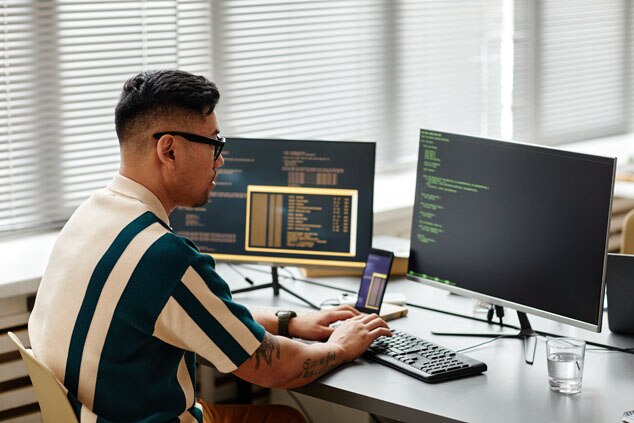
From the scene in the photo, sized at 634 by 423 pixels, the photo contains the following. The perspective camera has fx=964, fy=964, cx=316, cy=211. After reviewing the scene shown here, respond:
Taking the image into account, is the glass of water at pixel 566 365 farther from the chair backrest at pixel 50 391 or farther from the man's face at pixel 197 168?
the chair backrest at pixel 50 391

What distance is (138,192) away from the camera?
2000mm

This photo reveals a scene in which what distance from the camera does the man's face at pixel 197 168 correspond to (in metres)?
2.05

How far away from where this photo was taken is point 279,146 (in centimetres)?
281

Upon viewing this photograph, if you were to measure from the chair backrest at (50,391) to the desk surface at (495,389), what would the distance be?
0.55 m

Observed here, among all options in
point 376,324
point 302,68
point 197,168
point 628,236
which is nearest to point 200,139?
point 197,168

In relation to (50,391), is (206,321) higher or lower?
higher

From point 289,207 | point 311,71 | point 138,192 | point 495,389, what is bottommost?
point 495,389

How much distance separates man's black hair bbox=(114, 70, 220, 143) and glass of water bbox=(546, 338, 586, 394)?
3.06 ft

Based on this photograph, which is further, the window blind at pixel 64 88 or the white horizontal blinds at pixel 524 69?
the white horizontal blinds at pixel 524 69

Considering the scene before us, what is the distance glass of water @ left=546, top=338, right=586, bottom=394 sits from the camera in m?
2.09

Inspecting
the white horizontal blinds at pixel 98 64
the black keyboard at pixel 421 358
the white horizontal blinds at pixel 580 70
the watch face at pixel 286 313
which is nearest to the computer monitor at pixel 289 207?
the watch face at pixel 286 313

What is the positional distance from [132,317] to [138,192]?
10.8 inches

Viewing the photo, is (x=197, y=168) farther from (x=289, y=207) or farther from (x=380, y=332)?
(x=289, y=207)

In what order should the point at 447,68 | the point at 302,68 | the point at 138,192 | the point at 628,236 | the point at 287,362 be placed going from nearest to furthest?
the point at 138,192
the point at 287,362
the point at 628,236
the point at 302,68
the point at 447,68
